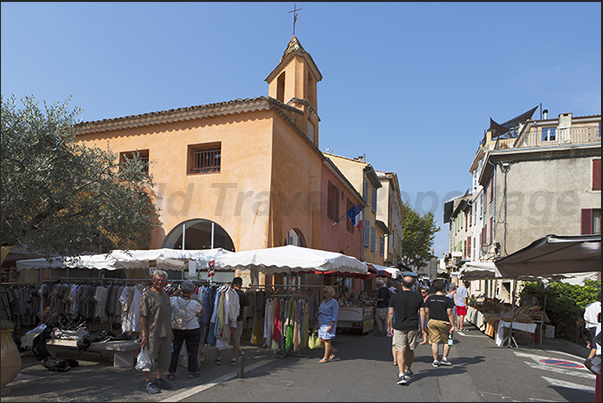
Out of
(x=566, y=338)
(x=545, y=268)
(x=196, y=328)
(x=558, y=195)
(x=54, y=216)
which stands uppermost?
(x=558, y=195)

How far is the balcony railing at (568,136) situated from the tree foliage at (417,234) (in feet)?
98.9

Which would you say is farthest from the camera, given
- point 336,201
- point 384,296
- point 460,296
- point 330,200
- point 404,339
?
point 336,201

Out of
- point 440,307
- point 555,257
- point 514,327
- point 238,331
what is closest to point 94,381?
point 238,331

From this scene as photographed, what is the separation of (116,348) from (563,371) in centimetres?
838

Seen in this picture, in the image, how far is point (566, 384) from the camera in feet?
25.5

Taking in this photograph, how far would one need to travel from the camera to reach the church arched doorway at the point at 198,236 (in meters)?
15.0

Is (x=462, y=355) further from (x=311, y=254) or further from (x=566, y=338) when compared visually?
(x=566, y=338)

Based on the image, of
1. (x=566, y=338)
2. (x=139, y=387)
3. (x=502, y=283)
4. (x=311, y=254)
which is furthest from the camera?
(x=502, y=283)

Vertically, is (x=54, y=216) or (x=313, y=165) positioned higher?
(x=313, y=165)

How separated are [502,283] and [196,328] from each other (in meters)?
19.1

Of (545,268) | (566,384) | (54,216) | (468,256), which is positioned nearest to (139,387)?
(54,216)

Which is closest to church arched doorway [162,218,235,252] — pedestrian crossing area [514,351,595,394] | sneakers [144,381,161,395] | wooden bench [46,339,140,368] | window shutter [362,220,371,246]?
wooden bench [46,339,140,368]

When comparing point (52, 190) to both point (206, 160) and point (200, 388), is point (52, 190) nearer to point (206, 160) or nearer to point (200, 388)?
point (200, 388)

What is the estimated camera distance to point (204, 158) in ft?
50.8
